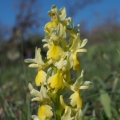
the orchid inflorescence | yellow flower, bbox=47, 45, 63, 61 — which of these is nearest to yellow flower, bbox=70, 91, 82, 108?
the orchid inflorescence

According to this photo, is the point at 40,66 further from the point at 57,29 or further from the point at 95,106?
the point at 95,106

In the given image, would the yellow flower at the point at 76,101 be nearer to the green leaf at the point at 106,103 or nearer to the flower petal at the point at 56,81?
the flower petal at the point at 56,81

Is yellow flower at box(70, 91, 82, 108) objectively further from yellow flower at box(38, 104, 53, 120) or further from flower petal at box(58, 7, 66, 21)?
flower petal at box(58, 7, 66, 21)

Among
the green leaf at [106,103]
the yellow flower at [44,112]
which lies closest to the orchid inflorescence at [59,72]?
the yellow flower at [44,112]

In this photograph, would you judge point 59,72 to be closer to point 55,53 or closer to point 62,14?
point 55,53

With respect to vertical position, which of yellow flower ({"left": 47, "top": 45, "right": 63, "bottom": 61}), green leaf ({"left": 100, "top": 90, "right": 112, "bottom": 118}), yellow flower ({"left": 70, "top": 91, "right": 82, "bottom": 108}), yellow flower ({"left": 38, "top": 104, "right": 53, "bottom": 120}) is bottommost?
green leaf ({"left": 100, "top": 90, "right": 112, "bottom": 118})

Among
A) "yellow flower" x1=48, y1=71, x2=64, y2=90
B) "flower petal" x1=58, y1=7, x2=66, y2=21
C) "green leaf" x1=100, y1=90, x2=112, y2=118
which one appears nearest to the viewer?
"yellow flower" x1=48, y1=71, x2=64, y2=90

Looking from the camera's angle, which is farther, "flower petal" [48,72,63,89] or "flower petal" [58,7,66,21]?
→ "flower petal" [58,7,66,21]

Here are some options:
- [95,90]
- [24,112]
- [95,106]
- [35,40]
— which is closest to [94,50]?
[95,90]
